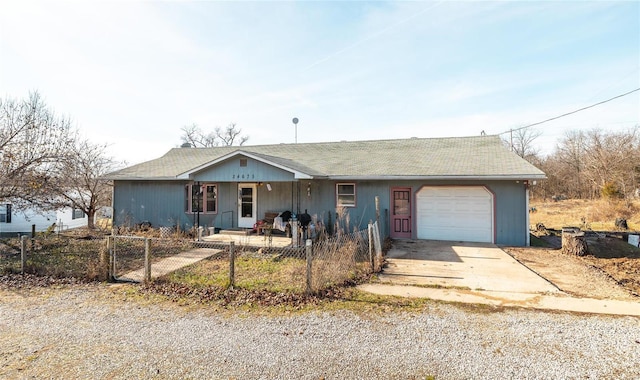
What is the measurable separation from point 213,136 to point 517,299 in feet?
144

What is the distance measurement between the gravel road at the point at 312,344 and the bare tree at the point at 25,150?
218 inches

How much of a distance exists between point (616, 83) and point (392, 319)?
15070mm

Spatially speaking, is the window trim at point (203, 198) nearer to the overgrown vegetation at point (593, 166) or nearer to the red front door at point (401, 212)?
the red front door at point (401, 212)

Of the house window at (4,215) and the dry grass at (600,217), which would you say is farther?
the dry grass at (600,217)

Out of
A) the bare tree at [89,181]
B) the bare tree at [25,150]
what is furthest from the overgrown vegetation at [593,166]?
the bare tree at [89,181]

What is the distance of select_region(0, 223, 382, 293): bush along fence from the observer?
633 cm

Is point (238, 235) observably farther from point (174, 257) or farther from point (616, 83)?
point (616, 83)

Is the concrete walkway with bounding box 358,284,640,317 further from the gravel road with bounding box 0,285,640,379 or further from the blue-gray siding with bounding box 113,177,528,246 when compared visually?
the blue-gray siding with bounding box 113,177,528,246

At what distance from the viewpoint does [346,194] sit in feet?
40.6

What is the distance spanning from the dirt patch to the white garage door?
4.19 ft

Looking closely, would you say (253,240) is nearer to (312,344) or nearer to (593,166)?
(312,344)

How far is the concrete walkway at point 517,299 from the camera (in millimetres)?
5066

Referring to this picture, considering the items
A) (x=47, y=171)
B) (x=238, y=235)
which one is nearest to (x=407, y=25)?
(x=238, y=235)

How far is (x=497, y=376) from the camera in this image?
330 cm
